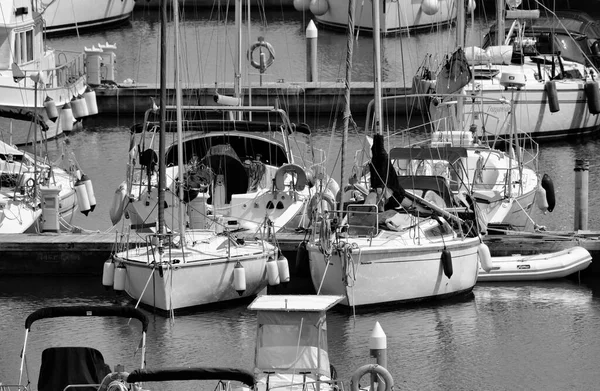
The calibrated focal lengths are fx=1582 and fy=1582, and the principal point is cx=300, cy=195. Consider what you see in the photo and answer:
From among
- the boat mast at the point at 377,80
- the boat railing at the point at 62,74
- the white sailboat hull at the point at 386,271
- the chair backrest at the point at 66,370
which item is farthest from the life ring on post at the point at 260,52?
the chair backrest at the point at 66,370

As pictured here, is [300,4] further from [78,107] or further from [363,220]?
[363,220]

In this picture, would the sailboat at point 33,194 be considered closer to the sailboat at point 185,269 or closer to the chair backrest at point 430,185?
the sailboat at point 185,269

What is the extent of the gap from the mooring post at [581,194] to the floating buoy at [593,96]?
13591mm

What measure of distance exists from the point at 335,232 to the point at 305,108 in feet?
67.7

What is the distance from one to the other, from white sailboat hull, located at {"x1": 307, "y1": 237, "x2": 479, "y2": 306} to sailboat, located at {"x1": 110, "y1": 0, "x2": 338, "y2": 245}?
1699 mm

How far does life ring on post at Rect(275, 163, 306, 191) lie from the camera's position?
2848cm

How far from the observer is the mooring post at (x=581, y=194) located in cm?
2881

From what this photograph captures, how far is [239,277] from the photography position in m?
25.1

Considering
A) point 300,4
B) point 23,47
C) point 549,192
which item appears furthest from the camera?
point 300,4

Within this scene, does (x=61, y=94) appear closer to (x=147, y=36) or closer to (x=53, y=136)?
(x=53, y=136)

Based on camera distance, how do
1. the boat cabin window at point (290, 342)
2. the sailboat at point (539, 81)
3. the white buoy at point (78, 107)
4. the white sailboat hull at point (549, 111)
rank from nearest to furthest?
the boat cabin window at point (290, 342) < the white buoy at point (78, 107) < the sailboat at point (539, 81) < the white sailboat hull at point (549, 111)

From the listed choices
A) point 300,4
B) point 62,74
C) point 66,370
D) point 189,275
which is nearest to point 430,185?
point 189,275

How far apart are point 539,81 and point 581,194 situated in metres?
13.2

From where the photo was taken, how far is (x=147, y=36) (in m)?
Result: 63.8
